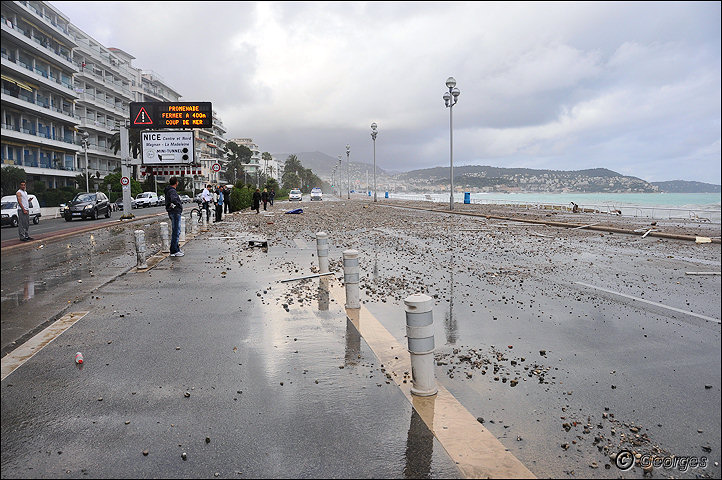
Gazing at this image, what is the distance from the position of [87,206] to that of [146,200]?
2983 centimetres

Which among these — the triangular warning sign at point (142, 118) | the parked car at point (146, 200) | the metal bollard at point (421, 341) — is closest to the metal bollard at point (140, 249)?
the metal bollard at point (421, 341)

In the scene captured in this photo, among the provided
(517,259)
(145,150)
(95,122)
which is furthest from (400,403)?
(95,122)

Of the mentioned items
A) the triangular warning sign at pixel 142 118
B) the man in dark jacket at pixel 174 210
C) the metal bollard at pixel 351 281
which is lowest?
the metal bollard at pixel 351 281

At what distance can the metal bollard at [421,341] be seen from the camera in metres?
4.54

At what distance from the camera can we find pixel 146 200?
2346 inches

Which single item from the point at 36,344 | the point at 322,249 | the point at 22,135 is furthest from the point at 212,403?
the point at 322,249

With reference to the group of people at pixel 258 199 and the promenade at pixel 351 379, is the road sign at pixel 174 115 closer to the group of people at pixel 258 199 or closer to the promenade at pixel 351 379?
the group of people at pixel 258 199

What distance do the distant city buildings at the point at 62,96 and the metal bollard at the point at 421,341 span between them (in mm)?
3323

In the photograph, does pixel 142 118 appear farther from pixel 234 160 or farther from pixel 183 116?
pixel 234 160

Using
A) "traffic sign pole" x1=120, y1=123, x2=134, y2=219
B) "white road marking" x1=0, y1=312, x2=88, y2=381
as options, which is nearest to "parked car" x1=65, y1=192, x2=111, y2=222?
"traffic sign pole" x1=120, y1=123, x2=134, y2=219

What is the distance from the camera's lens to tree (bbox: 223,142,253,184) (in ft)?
432

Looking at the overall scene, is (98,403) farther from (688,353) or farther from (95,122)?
(95,122)

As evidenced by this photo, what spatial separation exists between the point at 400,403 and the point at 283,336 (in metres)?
2.47

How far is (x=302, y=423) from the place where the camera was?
158 inches
